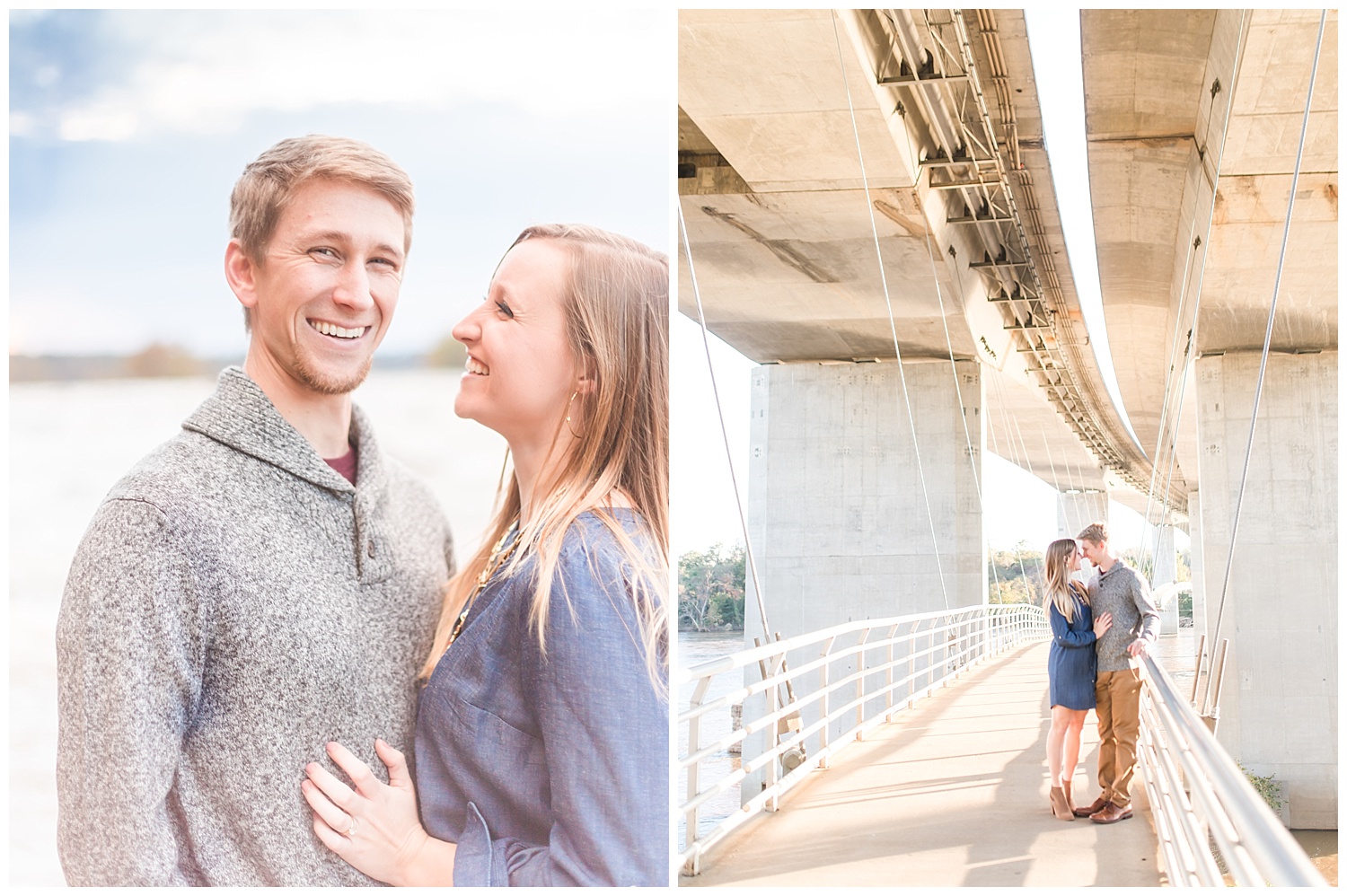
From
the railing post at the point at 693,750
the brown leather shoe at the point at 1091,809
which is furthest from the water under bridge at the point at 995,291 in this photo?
the railing post at the point at 693,750

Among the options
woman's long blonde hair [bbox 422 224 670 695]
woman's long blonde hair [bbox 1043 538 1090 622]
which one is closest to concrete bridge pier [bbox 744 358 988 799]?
woman's long blonde hair [bbox 1043 538 1090 622]

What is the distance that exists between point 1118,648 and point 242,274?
3829mm

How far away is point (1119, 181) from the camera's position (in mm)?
12281

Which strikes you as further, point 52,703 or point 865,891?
point 865,891

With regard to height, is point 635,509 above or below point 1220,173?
below

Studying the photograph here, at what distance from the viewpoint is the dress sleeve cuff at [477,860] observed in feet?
8.14

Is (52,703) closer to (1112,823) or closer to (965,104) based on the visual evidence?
(1112,823)

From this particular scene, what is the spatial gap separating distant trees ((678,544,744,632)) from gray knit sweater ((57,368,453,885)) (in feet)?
146

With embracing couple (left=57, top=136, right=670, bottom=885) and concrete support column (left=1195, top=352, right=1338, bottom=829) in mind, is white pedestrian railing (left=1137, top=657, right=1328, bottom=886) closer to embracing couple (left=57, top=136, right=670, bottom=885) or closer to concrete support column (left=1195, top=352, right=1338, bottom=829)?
embracing couple (left=57, top=136, right=670, bottom=885)

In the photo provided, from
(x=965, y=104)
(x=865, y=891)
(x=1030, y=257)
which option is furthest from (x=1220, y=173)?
(x=865, y=891)

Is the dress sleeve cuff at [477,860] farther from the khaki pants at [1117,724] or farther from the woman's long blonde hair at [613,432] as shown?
the khaki pants at [1117,724]

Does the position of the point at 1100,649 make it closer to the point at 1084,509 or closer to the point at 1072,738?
the point at 1072,738

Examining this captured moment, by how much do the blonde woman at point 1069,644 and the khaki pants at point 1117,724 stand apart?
0.19 ft

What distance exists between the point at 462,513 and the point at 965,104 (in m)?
8.86
